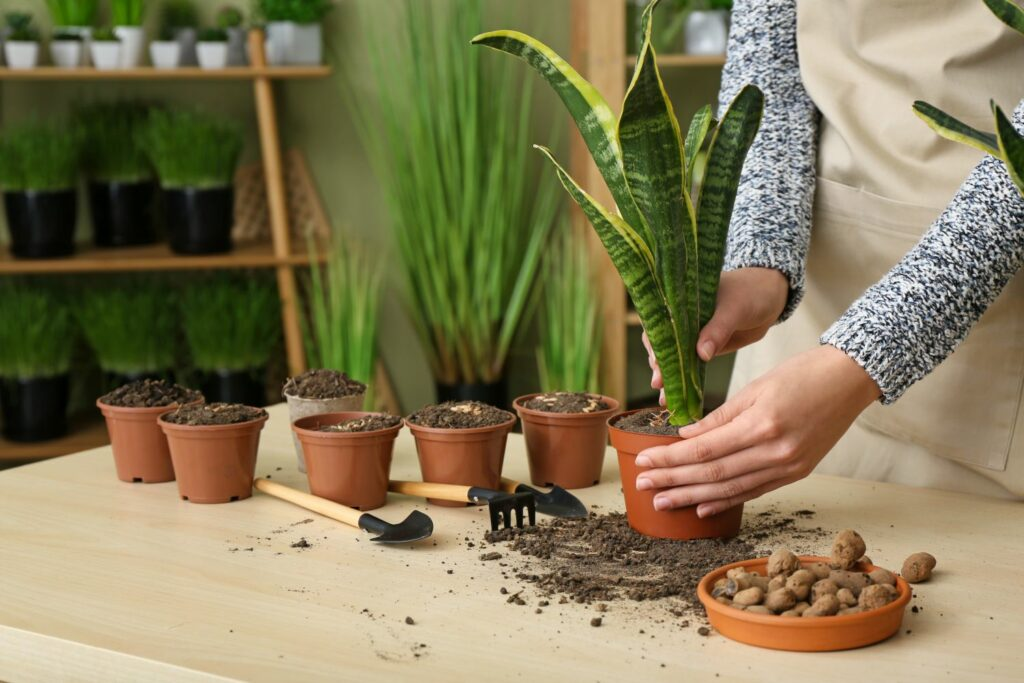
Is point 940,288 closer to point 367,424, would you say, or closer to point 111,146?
point 367,424

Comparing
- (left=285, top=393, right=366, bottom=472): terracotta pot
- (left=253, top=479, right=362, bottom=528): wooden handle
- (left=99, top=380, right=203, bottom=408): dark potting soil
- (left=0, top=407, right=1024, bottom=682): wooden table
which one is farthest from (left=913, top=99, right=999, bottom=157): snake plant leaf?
(left=99, top=380, right=203, bottom=408): dark potting soil

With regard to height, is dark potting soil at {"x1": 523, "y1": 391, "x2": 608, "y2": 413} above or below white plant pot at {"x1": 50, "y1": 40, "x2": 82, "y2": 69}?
below

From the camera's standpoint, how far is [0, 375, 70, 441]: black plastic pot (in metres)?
3.05

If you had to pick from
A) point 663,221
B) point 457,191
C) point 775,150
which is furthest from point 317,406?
point 457,191

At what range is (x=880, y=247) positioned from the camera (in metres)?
1.47

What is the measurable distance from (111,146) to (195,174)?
316 mm

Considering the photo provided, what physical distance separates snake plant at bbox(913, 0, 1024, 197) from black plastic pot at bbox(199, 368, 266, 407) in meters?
2.52

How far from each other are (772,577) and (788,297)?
57 cm

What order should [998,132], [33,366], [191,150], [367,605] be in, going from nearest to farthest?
[998,132] → [367,605] → [191,150] → [33,366]

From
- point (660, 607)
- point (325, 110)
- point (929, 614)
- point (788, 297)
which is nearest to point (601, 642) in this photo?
point (660, 607)

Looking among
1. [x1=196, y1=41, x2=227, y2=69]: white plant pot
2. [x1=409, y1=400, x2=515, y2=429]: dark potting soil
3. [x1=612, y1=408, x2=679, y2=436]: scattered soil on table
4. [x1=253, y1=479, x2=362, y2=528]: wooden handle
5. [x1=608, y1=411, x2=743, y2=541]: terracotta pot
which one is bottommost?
[x1=253, y1=479, x2=362, y2=528]: wooden handle

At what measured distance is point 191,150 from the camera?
2.94 m

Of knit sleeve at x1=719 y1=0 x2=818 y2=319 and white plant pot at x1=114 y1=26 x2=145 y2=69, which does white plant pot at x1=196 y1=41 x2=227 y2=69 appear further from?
knit sleeve at x1=719 y1=0 x2=818 y2=319

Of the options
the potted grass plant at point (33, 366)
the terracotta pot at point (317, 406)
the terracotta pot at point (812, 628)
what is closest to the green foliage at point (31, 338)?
the potted grass plant at point (33, 366)
